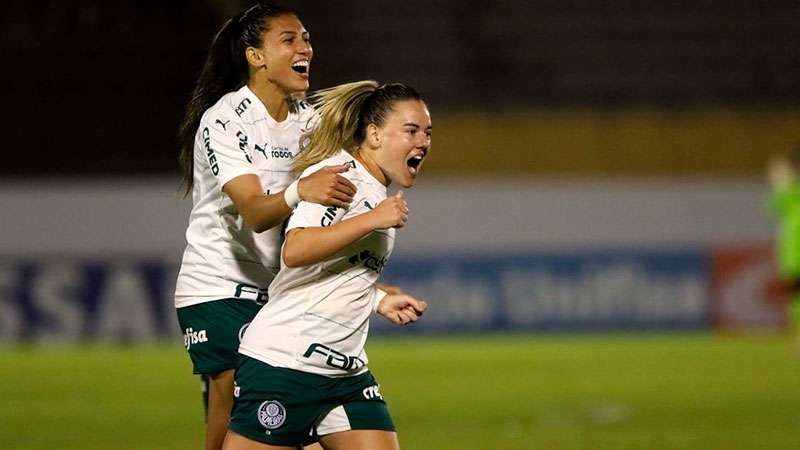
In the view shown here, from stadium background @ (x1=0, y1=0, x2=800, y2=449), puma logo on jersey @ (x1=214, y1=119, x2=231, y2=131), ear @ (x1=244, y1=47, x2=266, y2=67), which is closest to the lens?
puma logo on jersey @ (x1=214, y1=119, x2=231, y2=131)

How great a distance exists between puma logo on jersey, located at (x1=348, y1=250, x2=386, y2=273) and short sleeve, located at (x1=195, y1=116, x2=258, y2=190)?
0.61 meters

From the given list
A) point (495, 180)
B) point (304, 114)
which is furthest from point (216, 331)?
point (495, 180)

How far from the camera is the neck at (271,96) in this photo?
498cm

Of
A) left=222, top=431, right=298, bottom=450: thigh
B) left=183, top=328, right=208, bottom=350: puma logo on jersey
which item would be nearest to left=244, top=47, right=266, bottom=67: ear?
left=183, top=328, right=208, bottom=350: puma logo on jersey

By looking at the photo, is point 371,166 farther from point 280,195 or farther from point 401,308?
point 401,308

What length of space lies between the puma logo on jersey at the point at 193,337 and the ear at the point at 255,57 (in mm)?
972

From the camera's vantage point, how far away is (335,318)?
169 inches

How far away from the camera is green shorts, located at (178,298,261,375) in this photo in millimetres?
5000

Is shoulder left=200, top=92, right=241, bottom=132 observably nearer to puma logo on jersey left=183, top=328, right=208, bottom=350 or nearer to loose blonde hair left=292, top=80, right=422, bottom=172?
loose blonde hair left=292, top=80, right=422, bottom=172

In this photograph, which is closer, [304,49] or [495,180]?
[304,49]

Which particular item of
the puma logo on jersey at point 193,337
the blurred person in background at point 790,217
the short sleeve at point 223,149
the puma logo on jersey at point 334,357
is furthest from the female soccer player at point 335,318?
the blurred person in background at point 790,217

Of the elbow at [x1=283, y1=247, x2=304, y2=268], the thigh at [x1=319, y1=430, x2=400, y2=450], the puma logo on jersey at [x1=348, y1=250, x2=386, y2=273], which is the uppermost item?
the elbow at [x1=283, y1=247, x2=304, y2=268]

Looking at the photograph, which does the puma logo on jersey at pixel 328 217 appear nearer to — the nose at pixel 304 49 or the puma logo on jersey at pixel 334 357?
the puma logo on jersey at pixel 334 357

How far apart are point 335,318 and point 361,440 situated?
394 millimetres
